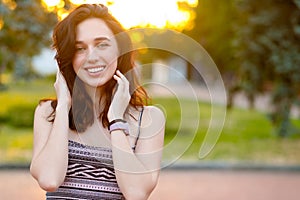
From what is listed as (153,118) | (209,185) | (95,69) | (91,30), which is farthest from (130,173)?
(209,185)

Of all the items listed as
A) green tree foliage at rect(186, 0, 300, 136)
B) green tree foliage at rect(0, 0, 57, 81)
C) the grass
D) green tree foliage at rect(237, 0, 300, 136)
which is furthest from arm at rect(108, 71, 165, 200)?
green tree foliage at rect(237, 0, 300, 136)

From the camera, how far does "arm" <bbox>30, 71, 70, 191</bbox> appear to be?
1.68 metres

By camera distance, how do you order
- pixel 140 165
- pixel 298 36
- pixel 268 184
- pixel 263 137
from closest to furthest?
pixel 140 165, pixel 268 184, pixel 298 36, pixel 263 137

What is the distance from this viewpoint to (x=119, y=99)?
175cm

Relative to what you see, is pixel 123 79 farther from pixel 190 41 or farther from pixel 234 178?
pixel 234 178

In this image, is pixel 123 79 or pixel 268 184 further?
pixel 268 184

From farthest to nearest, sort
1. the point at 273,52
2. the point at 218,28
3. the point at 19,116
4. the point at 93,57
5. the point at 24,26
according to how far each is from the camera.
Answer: the point at 218,28 → the point at 19,116 → the point at 24,26 → the point at 273,52 → the point at 93,57

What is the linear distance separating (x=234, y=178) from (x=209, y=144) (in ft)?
27.9

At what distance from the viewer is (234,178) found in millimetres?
10078

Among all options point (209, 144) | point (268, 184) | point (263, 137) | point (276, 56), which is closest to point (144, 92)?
point (209, 144)

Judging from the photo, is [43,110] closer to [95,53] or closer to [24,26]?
[95,53]

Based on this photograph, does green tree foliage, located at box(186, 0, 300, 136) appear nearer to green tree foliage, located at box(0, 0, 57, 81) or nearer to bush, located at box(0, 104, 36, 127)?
green tree foliage, located at box(0, 0, 57, 81)

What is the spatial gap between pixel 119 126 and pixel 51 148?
0.19 metres

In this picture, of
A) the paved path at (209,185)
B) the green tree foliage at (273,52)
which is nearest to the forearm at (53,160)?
the paved path at (209,185)
